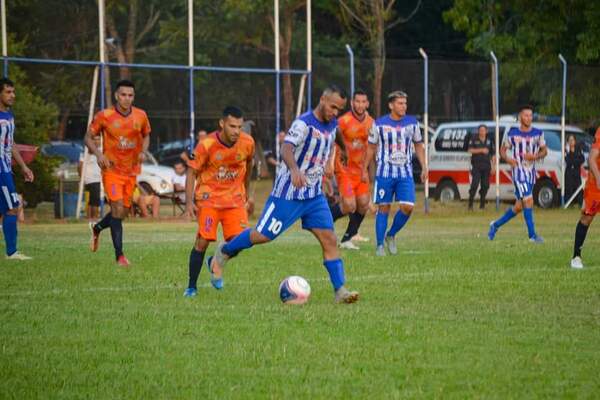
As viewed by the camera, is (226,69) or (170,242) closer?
(170,242)

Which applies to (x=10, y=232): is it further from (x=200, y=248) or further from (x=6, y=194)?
(x=200, y=248)

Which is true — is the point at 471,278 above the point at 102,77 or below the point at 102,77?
below

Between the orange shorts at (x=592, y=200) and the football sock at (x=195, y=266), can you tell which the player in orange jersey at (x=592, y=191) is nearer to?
the orange shorts at (x=592, y=200)

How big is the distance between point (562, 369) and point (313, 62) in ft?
84.2

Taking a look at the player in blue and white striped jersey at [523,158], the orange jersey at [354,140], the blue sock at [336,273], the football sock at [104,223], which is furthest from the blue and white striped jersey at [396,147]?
the blue sock at [336,273]

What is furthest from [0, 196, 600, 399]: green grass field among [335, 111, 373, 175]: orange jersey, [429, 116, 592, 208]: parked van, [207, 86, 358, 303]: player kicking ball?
[429, 116, 592, 208]: parked van

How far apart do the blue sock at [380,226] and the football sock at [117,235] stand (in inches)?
146

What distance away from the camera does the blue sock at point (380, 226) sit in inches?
695

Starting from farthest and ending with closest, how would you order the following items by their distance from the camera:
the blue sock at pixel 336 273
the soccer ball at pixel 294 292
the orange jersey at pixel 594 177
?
the orange jersey at pixel 594 177
the blue sock at pixel 336 273
the soccer ball at pixel 294 292

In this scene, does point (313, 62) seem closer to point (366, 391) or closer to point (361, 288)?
point (361, 288)

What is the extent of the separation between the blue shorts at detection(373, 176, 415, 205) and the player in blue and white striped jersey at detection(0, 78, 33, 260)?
4865 mm

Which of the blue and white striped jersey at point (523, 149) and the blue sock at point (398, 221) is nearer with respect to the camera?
the blue sock at point (398, 221)

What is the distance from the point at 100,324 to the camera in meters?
10.3

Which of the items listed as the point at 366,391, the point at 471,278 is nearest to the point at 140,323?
the point at 366,391
